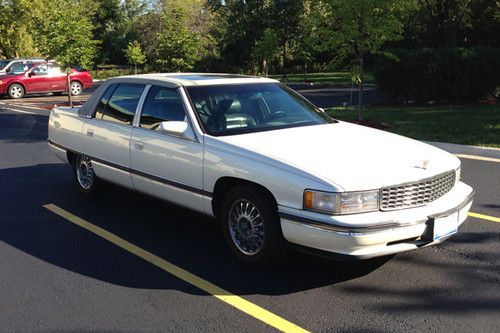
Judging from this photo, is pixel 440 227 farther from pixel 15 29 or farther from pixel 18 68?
pixel 15 29

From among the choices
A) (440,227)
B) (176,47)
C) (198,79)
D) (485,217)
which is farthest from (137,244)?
(176,47)

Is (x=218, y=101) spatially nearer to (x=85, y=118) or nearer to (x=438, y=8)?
(x=85, y=118)

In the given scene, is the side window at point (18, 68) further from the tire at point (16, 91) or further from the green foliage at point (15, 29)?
the green foliage at point (15, 29)

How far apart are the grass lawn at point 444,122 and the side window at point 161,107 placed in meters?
6.94

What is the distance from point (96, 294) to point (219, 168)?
1.36 metres

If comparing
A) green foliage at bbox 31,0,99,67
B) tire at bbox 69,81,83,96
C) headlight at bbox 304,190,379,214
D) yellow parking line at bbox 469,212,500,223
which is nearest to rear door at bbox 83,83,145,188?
headlight at bbox 304,190,379,214

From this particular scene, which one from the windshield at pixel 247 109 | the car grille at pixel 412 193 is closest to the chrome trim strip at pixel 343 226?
the car grille at pixel 412 193

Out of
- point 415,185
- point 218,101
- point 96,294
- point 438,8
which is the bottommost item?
point 96,294

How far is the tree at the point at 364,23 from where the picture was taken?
40.0 ft

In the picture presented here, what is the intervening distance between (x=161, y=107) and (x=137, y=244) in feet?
4.43

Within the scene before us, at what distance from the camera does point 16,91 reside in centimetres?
2358

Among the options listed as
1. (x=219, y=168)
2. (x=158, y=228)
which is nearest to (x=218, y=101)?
(x=219, y=168)

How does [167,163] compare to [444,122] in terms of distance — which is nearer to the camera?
[167,163]

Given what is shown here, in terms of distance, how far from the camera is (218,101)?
4.98m
